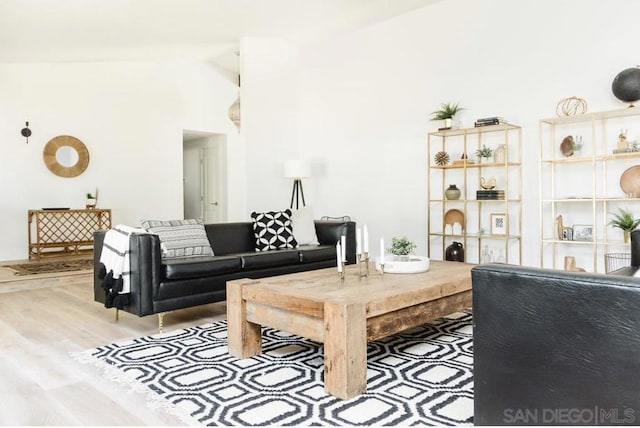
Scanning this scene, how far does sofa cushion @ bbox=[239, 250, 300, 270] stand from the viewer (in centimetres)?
382

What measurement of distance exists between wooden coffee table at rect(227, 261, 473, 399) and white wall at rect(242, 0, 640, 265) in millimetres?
2430

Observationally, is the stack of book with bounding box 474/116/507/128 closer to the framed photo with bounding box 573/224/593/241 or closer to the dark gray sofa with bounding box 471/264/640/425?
the framed photo with bounding box 573/224/593/241

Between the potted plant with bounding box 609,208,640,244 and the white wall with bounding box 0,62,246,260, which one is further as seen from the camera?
the white wall with bounding box 0,62,246,260

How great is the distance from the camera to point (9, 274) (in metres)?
5.14

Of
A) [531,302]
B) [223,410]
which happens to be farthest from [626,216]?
[223,410]

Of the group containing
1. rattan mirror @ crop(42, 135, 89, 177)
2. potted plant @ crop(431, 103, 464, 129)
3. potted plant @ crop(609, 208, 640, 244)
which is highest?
potted plant @ crop(431, 103, 464, 129)

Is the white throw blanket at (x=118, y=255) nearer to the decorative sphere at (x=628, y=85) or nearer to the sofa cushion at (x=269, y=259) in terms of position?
the sofa cushion at (x=269, y=259)

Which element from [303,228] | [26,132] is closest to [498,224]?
[303,228]

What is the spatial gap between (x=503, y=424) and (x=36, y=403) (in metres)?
1.88

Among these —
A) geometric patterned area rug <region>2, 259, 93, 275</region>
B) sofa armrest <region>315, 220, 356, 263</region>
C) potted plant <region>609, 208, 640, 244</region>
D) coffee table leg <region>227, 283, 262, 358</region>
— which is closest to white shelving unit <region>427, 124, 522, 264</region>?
potted plant <region>609, 208, 640, 244</region>

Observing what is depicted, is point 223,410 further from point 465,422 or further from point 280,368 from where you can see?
point 465,422

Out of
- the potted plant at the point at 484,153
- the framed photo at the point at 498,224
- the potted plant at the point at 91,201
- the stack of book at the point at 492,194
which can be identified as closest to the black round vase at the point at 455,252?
the framed photo at the point at 498,224

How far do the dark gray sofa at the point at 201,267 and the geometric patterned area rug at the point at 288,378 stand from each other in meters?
0.27

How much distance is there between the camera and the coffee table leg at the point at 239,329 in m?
2.62
